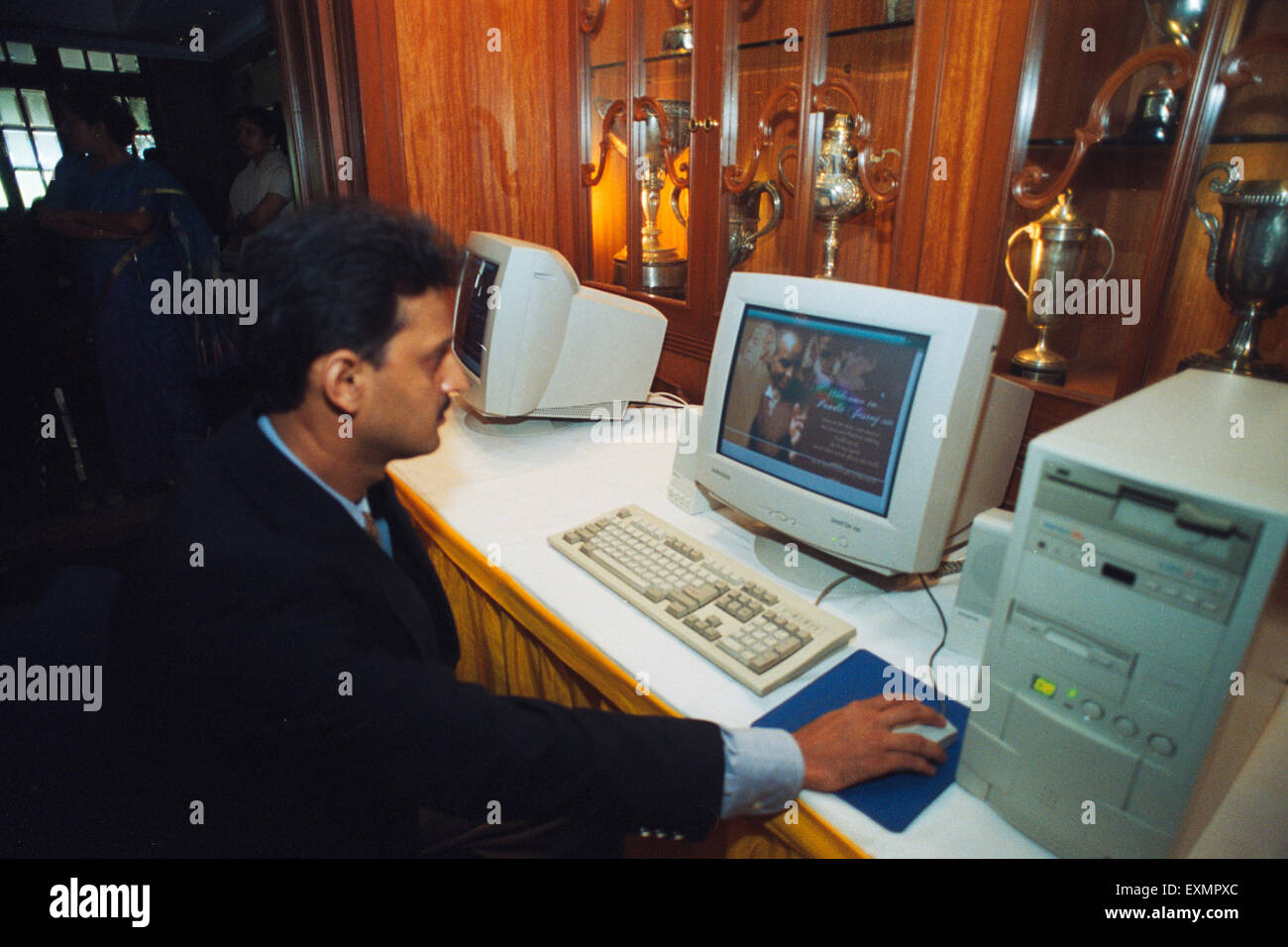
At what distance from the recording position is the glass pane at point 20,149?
4.72m

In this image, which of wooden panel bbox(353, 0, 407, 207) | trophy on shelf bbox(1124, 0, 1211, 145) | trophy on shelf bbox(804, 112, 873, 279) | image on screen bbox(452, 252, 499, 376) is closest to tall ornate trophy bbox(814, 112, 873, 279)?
trophy on shelf bbox(804, 112, 873, 279)

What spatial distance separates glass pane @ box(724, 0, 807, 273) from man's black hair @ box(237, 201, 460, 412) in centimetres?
100

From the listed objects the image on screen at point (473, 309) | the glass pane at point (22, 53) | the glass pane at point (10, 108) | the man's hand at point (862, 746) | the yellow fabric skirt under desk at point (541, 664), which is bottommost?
the yellow fabric skirt under desk at point (541, 664)

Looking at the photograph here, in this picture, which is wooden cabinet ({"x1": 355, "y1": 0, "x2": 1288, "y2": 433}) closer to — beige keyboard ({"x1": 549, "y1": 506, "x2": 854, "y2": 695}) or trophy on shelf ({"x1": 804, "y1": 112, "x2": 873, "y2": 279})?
trophy on shelf ({"x1": 804, "y1": 112, "x2": 873, "y2": 279})

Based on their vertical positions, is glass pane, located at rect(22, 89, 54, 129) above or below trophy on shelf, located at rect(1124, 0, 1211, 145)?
above

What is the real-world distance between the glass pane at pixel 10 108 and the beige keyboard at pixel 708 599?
603cm

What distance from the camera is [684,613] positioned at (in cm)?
95

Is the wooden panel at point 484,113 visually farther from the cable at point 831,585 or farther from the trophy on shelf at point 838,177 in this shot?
the cable at point 831,585

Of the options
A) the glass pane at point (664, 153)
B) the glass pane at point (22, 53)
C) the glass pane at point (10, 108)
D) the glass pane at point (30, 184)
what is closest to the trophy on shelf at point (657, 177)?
the glass pane at point (664, 153)

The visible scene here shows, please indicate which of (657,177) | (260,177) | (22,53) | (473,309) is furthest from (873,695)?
(22,53)

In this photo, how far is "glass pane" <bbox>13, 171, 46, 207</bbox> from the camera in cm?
479

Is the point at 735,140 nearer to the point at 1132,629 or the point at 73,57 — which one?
the point at 1132,629
